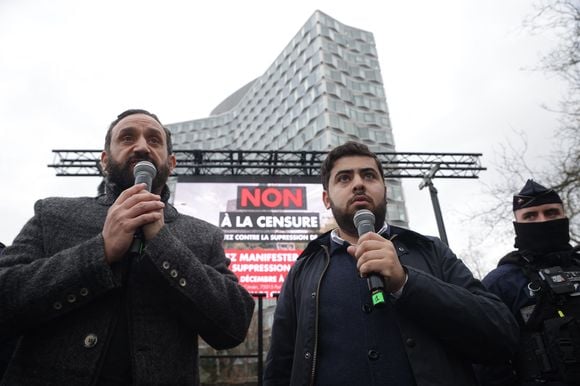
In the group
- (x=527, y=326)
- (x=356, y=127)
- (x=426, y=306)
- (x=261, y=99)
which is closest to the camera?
(x=426, y=306)

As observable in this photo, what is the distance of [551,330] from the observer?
2008mm

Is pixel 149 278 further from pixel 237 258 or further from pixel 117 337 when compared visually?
pixel 237 258

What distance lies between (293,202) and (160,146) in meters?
10.1

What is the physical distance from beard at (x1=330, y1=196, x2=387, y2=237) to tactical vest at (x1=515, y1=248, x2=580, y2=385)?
1.09 metres

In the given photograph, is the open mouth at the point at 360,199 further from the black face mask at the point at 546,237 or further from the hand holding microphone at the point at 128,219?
the black face mask at the point at 546,237

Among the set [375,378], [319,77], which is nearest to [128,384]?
[375,378]

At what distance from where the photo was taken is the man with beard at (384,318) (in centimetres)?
144

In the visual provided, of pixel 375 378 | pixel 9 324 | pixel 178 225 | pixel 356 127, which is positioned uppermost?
pixel 356 127

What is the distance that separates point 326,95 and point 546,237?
78.6 ft

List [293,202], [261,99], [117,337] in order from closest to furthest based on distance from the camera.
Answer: [117,337] → [293,202] → [261,99]

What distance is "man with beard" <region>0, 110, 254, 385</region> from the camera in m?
1.25

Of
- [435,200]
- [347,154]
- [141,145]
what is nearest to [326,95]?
[435,200]

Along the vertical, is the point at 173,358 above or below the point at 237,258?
below

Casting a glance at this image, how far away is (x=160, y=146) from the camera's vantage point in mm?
1843
